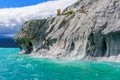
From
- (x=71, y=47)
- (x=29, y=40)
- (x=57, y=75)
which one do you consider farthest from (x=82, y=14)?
(x=57, y=75)

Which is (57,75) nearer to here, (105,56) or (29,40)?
(105,56)

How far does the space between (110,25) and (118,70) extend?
1921 centimetres

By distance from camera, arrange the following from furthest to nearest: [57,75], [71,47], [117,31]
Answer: [71,47]
[117,31]
[57,75]

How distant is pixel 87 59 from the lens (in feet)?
232

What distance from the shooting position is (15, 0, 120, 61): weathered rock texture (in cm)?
6925

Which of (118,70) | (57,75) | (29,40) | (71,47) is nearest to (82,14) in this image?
(71,47)

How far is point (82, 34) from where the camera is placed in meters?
76.3

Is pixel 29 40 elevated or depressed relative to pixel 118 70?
elevated

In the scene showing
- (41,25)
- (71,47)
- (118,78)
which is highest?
(41,25)

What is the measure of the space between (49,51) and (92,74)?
40.6 meters

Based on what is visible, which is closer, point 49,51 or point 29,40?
point 49,51

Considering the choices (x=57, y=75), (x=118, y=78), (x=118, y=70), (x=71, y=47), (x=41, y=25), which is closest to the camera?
(x=118, y=78)

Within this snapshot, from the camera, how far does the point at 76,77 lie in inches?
1769

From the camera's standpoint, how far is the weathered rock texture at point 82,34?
69.2m
